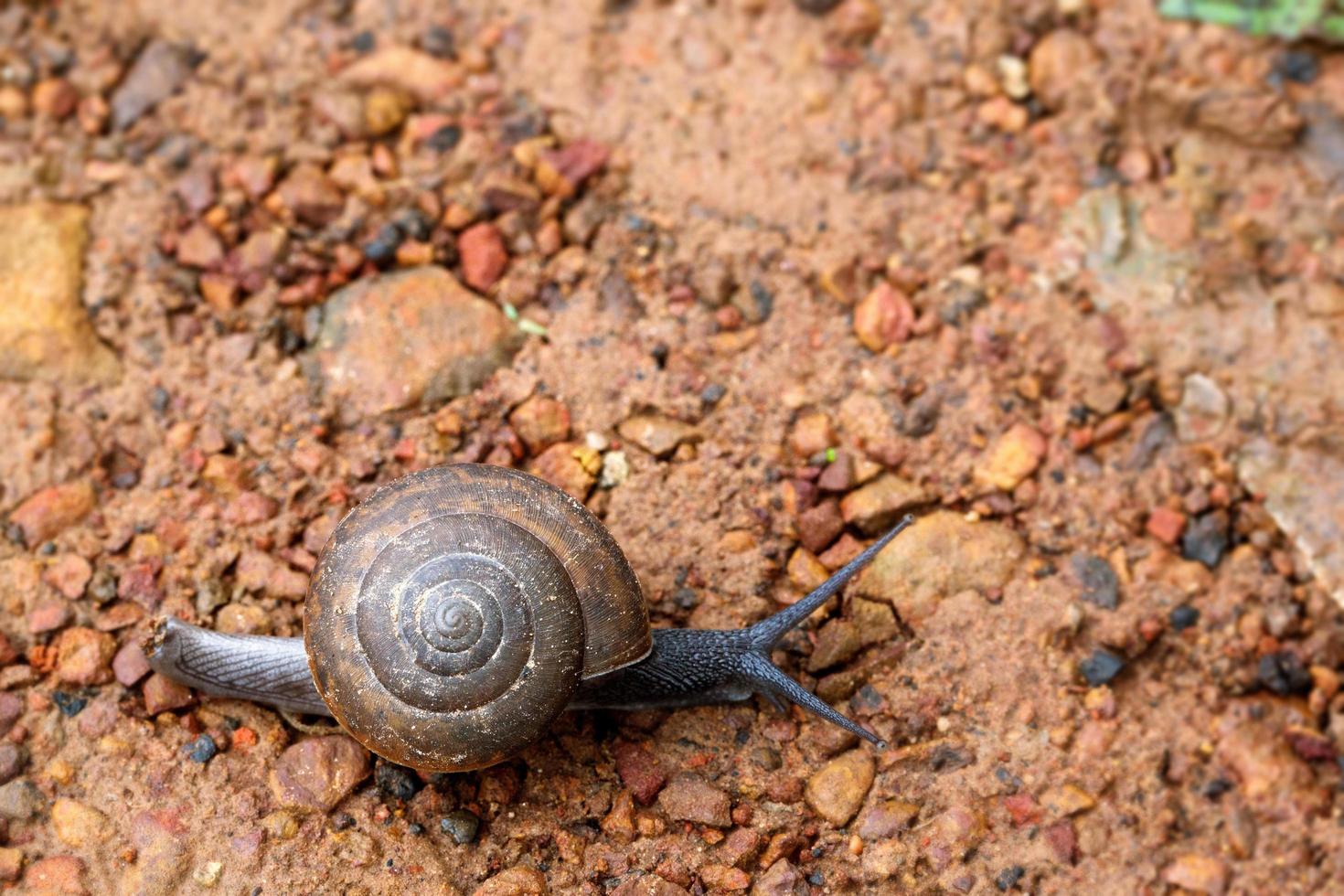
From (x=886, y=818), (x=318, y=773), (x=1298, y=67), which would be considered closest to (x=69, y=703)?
(x=318, y=773)

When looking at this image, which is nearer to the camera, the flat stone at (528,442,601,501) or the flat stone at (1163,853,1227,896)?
the flat stone at (1163,853,1227,896)

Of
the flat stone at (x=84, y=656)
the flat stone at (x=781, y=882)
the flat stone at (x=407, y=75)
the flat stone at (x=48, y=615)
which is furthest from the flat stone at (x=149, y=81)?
the flat stone at (x=781, y=882)

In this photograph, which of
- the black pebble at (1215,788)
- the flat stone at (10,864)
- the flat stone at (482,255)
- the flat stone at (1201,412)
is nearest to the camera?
the flat stone at (10,864)

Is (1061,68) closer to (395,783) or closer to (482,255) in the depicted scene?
(482,255)

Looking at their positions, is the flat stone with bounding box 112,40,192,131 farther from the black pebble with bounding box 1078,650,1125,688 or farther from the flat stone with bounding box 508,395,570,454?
the black pebble with bounding box 1078,650,1125,688

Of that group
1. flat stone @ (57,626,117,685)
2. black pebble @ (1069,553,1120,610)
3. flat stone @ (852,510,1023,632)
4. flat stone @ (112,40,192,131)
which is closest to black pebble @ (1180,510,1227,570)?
black pebble @ (1069,553,1120,610)

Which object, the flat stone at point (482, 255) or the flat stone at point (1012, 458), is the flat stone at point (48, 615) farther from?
the flat stone at point (1012, 458)
